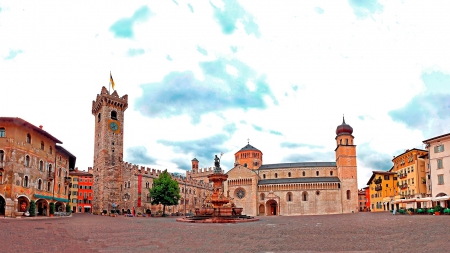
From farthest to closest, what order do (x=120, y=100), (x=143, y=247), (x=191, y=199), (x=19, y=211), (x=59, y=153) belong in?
(x=191, y=199), (x=120, y=100), (x=59, y=153), (x=19, y=211), (x=143, y=247)

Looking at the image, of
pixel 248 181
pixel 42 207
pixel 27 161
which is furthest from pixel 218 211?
pixel 248 181

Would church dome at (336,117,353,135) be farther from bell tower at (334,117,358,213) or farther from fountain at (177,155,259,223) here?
fountain at (177,155,259,223)

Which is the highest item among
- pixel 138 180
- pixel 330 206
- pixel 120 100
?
pixel 120 100

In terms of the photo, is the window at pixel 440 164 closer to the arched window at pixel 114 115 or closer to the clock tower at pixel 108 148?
the clock tower at pixel 108 148

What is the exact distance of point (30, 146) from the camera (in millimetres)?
44250

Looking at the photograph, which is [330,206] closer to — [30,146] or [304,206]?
[304,206]

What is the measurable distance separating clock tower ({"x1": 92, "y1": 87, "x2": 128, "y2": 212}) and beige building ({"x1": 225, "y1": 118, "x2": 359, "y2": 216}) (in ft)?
97.7

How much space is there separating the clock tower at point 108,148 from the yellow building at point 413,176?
53943 mm

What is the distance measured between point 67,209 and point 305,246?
56236mm

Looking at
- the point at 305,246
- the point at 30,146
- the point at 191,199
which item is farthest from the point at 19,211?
the point at 191,199

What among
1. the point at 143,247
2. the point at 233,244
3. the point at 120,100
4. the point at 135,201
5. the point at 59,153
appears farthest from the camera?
the point at 120,100

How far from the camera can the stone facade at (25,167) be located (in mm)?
40531

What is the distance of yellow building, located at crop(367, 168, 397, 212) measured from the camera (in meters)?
81.1

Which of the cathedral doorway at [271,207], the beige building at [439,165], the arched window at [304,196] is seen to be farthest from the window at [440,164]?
the cathedral doorway at [271,207]
